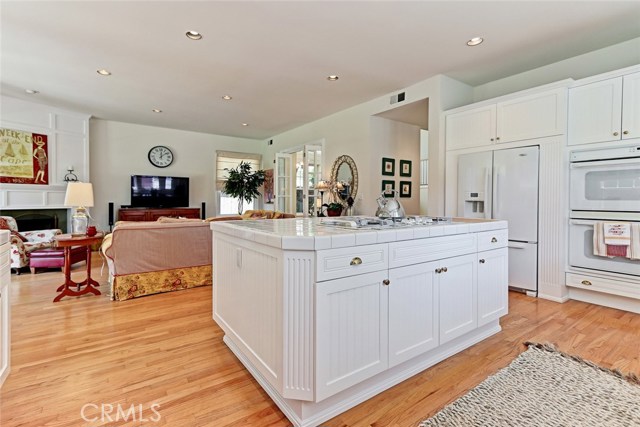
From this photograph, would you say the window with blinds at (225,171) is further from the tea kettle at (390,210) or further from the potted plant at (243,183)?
the tea kettle at (390,210)

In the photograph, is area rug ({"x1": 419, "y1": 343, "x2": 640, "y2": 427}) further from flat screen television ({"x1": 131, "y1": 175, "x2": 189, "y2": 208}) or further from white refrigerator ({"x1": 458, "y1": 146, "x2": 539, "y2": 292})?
flat screen television ({"x1": 131, "y1": 175, "x2": 189, "y2": 208})

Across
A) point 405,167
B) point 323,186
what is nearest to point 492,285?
point 405,167

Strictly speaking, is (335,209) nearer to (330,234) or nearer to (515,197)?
(515,197)

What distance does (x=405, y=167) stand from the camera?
229 inches

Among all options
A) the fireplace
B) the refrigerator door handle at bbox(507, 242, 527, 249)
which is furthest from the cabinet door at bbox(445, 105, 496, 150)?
the fireplace

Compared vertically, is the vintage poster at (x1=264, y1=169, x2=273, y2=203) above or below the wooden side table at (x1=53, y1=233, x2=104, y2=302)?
above

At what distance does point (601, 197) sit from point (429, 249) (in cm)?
247

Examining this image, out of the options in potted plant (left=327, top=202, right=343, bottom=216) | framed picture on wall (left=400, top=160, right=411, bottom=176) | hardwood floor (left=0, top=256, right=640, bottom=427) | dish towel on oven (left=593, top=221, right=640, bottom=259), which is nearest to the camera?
hardwood floor (left=0, top=256, right=640, bottom=427)

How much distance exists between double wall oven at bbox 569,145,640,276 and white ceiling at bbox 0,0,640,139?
4.25ft

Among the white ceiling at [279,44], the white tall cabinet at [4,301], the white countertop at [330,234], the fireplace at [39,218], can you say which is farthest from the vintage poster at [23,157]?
the white countertop at [330,234]

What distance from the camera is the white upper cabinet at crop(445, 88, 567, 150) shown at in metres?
3.21

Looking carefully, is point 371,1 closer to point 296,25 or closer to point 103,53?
point 296,25

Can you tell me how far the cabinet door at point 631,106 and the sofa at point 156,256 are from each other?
456 cm

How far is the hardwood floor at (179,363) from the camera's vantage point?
5.07 ft
